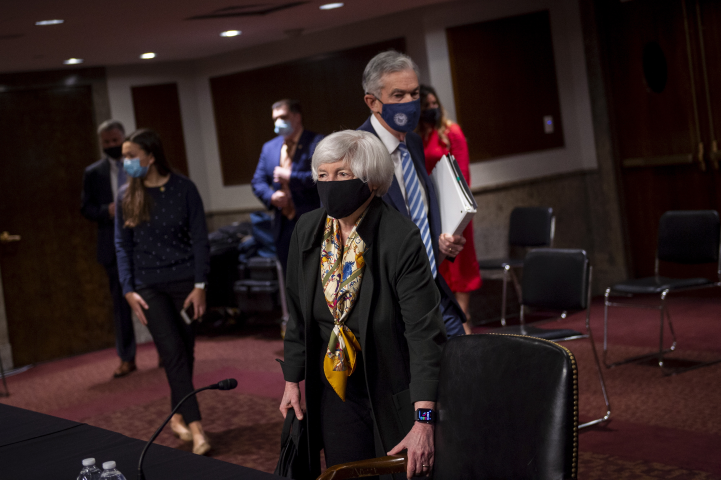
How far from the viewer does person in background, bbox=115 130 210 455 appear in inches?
158

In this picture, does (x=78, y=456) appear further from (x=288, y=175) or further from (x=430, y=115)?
(x=288, y=175)

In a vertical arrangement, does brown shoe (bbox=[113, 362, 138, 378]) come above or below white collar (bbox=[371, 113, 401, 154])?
below

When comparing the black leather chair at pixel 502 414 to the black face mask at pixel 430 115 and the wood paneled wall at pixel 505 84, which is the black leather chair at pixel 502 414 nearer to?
the black face mask at pixel 430 115

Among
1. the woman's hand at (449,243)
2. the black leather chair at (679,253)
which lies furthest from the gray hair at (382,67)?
the black leather chair at (679,253)

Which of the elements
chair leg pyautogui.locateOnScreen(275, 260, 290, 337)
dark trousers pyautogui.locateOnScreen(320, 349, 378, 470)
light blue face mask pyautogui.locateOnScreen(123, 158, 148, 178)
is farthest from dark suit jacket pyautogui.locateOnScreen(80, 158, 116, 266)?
dark trousers pyautogui.locateOnScreen(320, 349, 378, 470)

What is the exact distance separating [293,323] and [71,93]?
5.92 metres

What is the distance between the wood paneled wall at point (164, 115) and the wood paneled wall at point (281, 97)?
39 cm

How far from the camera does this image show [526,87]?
22.7ft

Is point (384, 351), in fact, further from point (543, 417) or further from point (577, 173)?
point (577, 173)

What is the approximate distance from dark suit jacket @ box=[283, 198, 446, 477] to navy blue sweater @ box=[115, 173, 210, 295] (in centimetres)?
183

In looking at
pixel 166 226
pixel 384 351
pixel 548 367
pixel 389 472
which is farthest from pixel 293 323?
pixel 166 226

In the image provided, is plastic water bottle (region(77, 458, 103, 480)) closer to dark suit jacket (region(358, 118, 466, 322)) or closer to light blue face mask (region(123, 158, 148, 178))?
dark suit jacket (region(358, 118, 466, 322))

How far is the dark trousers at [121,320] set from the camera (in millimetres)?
6320

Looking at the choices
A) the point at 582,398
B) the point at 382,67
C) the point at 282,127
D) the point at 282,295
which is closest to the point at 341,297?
the point at 382,67
